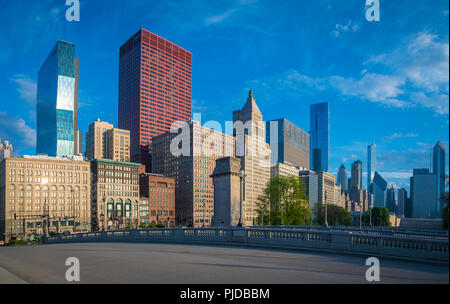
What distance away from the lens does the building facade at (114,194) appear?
412 ft

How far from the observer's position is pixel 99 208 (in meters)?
126

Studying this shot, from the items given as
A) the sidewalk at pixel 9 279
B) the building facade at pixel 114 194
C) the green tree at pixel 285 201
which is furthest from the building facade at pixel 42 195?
the sidewalk at pixel 9 279

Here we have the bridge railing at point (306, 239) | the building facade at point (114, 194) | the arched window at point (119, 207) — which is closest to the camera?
the bridge railing at point (306, 239)

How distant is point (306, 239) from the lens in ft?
62.5

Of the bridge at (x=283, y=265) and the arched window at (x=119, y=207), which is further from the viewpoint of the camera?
the arched window at (x=119, y=207)

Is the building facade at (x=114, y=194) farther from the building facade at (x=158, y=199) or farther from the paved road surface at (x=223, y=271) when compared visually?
the paved road surface at (x=223, y=271)

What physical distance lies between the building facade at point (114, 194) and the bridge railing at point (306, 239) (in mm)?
100884

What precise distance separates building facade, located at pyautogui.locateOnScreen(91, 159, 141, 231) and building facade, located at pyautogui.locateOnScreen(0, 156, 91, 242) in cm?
356

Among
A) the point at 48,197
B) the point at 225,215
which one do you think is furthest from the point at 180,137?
the point at 225,215

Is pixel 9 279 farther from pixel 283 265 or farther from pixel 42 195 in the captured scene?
pixel 42 195

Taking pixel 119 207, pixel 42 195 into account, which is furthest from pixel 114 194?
pixel 42 195

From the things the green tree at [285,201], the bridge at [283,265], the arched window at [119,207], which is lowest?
the arched window at [119,207]

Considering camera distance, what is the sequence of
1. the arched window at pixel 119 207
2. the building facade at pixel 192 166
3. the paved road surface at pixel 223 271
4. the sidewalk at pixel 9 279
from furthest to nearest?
the building facade at pixel 192 166 < the arched window at pixel 119 207 < the paved road surface at pixel 223 271 < the sidewalk at pixel 9 279
